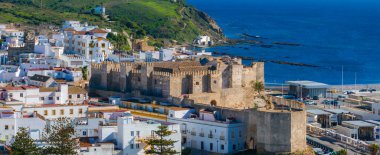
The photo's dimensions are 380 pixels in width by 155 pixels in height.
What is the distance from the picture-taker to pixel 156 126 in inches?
1566

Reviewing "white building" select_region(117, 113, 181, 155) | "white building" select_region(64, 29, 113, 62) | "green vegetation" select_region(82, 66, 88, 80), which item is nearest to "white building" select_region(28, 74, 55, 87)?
"green vegetation" select_region(82, 66, 88, 80)

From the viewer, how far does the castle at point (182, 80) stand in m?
46.7

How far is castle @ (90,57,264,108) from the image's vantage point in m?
46.7

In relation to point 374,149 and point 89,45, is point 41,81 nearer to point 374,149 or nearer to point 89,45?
point 89,45

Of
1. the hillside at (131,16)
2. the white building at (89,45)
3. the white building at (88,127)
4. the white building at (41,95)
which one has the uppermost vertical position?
the hillside at (131,16)

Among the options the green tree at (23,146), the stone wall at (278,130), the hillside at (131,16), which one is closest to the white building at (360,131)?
the stone wall at (278,130)

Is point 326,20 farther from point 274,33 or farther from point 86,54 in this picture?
point 86,54

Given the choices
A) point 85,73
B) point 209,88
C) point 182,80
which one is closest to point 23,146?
point 182,80

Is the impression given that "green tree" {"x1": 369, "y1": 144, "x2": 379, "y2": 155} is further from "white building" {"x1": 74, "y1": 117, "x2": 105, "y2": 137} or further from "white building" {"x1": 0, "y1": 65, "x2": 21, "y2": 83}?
"white building" {"x1": 0, "y1": 65, "x2": 21, "y2": 83}

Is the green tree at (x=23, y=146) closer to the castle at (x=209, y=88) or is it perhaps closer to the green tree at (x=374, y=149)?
the castle at (x=209, y=88)

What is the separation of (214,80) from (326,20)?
11160 centimetres

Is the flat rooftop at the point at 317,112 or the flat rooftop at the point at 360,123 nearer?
the flat rooftop at the point at 360,123

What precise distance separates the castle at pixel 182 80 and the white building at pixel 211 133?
9.47 feet

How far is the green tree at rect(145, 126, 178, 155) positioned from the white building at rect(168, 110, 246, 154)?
2993 mm
